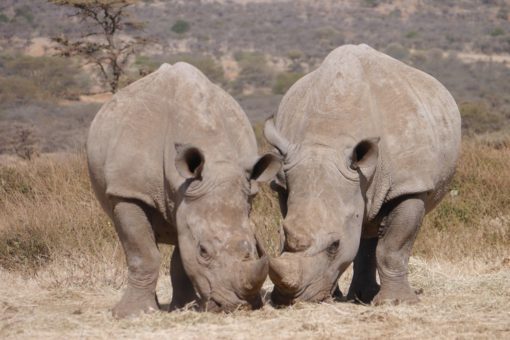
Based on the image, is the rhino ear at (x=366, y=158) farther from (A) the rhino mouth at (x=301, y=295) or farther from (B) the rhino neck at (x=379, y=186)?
(A) the rhino mouth at (x=301, y=295)

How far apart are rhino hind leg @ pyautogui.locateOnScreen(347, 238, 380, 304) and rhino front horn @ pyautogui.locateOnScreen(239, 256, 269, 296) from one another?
2222mm

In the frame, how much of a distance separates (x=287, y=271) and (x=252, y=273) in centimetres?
27

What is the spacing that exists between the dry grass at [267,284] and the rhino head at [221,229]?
0.61ft

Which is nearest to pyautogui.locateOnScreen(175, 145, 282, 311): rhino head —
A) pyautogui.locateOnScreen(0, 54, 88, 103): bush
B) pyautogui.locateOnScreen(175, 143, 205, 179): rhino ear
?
pyautogui.locateOnScreen(175, 143, 205, 179): rhino ear

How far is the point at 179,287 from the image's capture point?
9164 millimetres

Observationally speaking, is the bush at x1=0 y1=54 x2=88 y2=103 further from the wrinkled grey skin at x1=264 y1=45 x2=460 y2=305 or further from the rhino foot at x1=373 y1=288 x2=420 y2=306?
the rhino foot at x1=373 y1=288 x2=420 y2=306

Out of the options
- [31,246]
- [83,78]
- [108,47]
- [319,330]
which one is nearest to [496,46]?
[83,78]

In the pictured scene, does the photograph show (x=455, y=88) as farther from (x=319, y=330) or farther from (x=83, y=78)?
(x=319, y=330)

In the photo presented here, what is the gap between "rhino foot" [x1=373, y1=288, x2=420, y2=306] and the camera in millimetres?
8805

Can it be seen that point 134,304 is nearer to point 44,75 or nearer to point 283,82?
point 44,75

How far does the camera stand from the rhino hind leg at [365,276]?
32.1 feet

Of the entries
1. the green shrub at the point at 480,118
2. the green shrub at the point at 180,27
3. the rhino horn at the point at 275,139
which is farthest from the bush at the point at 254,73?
the rhino horn at the point at 275,139

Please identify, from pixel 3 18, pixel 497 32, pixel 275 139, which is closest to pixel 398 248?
pixel 275 139

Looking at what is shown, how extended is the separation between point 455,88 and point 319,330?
136 feet
